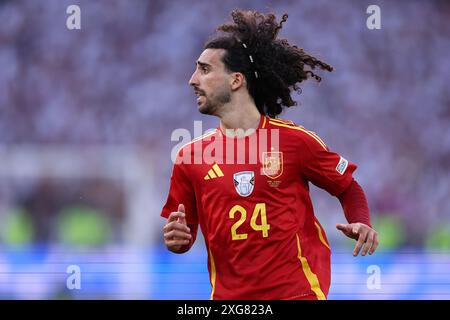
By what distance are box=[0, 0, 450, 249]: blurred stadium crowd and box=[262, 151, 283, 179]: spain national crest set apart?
16.9ft

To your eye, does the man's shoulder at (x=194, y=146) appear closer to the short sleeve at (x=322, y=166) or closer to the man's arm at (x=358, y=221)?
the short sleeve at (x=322, y=166)

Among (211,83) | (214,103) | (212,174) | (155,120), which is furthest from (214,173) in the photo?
(155,120)

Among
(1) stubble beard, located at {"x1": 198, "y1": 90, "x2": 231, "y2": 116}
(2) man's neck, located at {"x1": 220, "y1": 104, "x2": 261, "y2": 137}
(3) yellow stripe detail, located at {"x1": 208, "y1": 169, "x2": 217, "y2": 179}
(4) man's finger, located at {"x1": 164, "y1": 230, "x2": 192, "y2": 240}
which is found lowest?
(4) man's finger, located at {"x1": 164, "y1": 230, "x2": 192, "y2": 240}

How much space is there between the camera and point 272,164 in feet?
14.1

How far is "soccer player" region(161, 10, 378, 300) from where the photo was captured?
4.13 m

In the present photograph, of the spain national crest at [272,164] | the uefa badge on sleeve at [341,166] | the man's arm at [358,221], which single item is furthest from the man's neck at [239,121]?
the man's arm at [358,221]

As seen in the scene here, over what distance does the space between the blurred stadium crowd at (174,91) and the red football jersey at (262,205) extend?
16.6 feet

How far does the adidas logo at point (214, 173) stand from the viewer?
14.2ft

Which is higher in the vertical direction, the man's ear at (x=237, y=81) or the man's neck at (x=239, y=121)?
the man's ear at (x=237, y=81)

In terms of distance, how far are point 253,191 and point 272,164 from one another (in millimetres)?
201

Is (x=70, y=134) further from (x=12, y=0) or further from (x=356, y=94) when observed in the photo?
(x=356, y=94)

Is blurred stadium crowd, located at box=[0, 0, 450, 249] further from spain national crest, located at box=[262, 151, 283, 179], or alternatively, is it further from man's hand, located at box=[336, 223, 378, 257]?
man's hand, located at box=[336, 223, 378, 257]

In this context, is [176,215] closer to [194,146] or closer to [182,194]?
[182,194]

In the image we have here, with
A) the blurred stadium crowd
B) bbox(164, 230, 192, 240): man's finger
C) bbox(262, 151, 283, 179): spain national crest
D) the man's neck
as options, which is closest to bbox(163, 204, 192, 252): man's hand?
bbox(164, 230, 192, 240): man's finger
